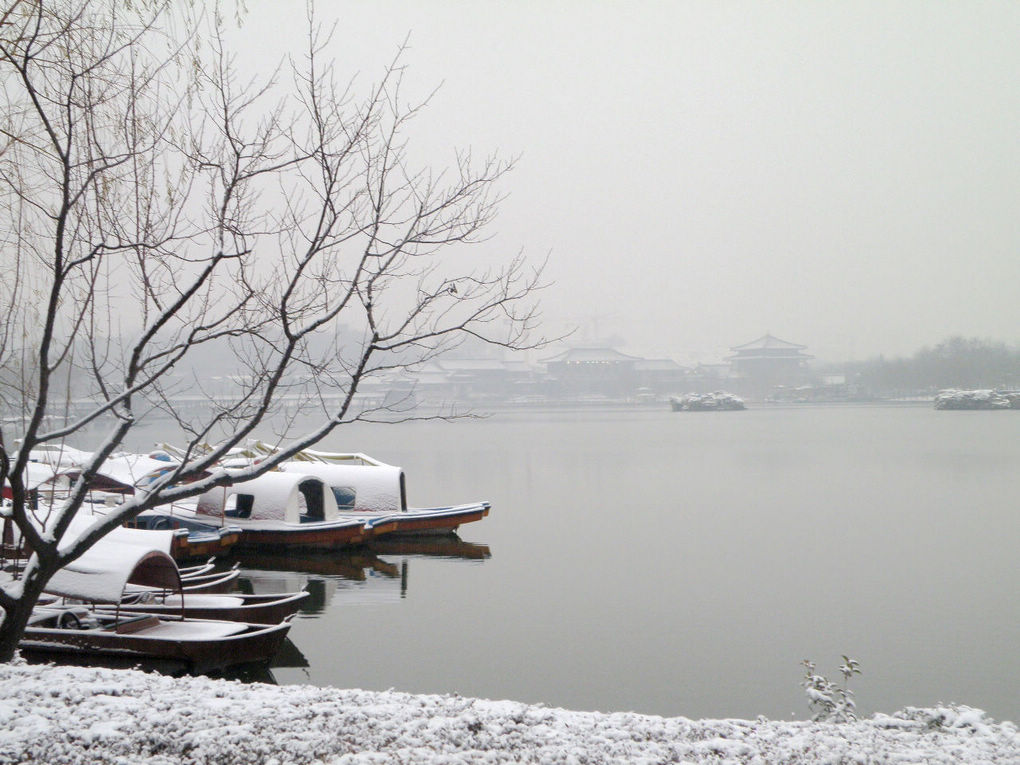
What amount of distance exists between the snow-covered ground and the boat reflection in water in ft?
20.2

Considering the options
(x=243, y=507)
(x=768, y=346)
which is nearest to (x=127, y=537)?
(x=243, y=507)

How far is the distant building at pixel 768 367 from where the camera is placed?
333 ft

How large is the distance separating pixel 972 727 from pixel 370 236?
4247 mm

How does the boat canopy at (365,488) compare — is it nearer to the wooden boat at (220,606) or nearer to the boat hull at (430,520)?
the boat hull at (430,520)

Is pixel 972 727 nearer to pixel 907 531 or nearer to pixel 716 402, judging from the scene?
pixel 907 531

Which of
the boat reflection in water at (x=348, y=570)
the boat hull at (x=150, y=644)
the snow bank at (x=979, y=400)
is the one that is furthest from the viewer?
the snow bank at (x=979, y=400)

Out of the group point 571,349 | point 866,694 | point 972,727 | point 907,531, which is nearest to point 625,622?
point 866,694

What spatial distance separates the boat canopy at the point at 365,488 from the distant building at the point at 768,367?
87659 millimetres

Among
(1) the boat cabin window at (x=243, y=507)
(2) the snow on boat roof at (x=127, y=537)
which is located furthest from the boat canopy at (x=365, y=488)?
(2) the snow on boat roof at (x=127, y=537)

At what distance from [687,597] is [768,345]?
103732 millimetres

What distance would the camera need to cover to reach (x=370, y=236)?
528 cm

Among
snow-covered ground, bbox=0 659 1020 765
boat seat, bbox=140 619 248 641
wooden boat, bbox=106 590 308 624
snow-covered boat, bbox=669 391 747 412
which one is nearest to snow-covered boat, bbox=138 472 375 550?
wooden boat, bbox=106 590 308 624

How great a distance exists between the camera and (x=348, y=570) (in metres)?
14.0

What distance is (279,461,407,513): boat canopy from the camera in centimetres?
1727
